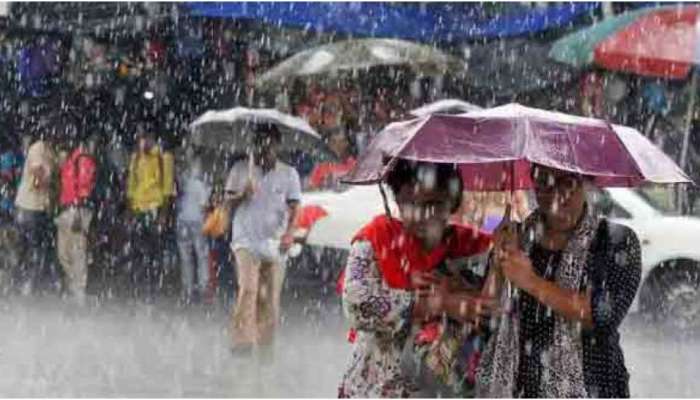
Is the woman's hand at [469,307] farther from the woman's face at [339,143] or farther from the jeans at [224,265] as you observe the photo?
the woman's face at [339,143]

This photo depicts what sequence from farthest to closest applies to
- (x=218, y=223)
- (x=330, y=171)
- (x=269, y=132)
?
(x=330, y=171) < (x=218, y=223) < (x=269, y=132)

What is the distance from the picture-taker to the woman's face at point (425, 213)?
432 centimetres

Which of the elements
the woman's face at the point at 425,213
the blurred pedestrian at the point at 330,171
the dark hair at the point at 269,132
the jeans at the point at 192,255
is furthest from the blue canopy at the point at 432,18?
the woman's face at the point at 425,213

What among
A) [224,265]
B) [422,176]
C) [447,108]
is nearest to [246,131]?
[447,108]

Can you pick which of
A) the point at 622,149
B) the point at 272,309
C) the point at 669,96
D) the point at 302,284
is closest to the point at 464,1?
the point at 669,96

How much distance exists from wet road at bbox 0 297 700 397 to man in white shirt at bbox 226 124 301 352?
0.27 metres

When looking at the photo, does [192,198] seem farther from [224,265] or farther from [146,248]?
[146,248]

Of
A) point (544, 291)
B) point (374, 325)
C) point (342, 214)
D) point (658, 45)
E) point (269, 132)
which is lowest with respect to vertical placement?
point (342, 214)

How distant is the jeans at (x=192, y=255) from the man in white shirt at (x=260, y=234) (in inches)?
190

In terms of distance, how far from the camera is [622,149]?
4.43 m

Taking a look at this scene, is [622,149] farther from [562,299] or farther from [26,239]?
Result: [26,239]

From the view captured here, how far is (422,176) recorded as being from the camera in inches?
173

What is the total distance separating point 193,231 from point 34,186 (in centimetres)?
155

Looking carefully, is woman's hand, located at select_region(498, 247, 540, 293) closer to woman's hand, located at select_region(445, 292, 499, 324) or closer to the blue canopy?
woman's hand, located at select_region(445, 292, 499, 324)
